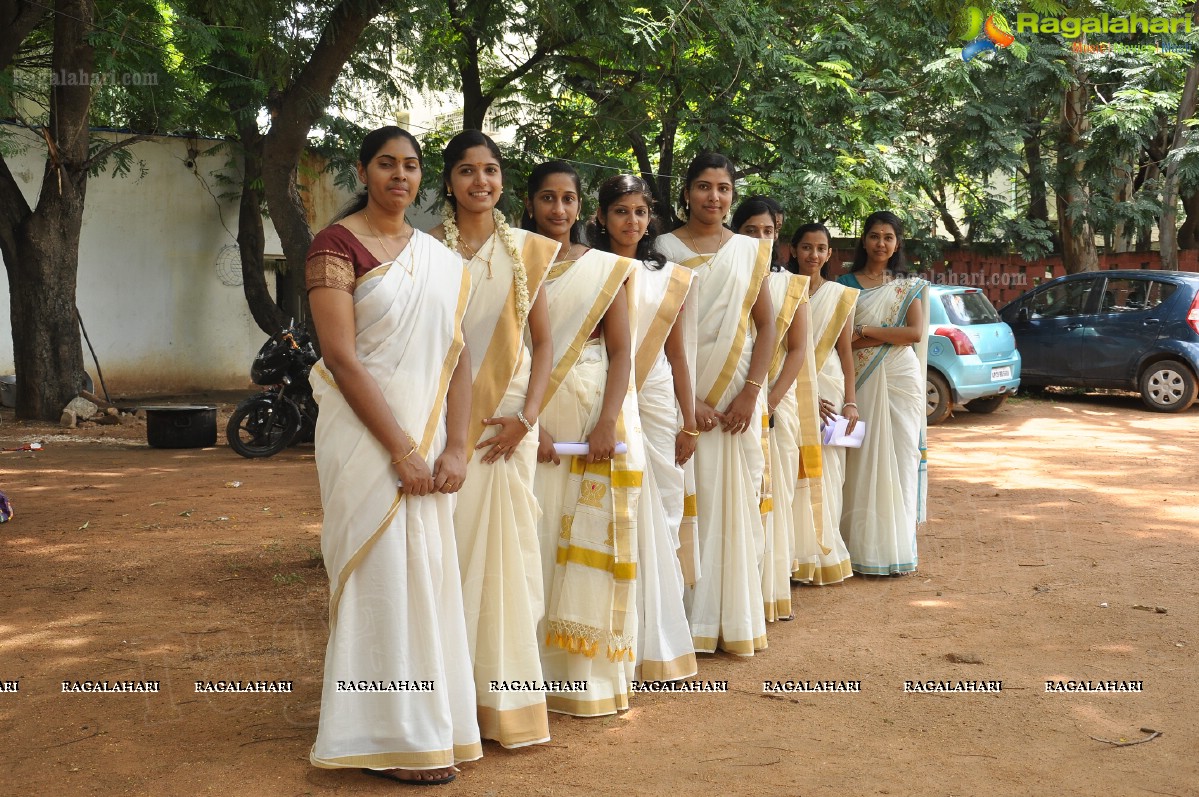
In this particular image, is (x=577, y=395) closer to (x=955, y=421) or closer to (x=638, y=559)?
(x=638, y=559)

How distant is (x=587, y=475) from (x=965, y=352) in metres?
9.07

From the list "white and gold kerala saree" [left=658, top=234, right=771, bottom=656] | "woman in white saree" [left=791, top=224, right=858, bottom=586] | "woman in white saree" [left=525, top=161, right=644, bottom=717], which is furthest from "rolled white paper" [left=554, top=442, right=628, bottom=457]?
"woman in white saree" [left=791, top=224, right=858, bottom=586]

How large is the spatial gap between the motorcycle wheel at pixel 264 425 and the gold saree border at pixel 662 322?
6875mm

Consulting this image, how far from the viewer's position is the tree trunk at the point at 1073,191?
631 inches

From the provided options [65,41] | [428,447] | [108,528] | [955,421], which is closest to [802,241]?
[428,447]

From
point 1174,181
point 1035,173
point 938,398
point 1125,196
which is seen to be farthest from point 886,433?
point 1125,196

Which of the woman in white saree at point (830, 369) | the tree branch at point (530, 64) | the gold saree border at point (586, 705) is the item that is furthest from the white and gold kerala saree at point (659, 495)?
the tree branch at point (530, 64)

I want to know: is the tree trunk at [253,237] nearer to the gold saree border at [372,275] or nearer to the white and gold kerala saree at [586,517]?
the white and gold kerala saree at [586,517]

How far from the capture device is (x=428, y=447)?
10.8 ft

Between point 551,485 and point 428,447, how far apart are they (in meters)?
0.82

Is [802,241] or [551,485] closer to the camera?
[551,485]

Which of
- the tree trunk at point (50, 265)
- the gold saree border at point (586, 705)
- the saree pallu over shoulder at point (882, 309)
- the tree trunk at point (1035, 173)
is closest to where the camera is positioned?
the gold saree border at point (586, 705)

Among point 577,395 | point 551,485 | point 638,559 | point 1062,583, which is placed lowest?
point 1062,583

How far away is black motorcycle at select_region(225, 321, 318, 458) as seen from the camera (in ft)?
34.2
